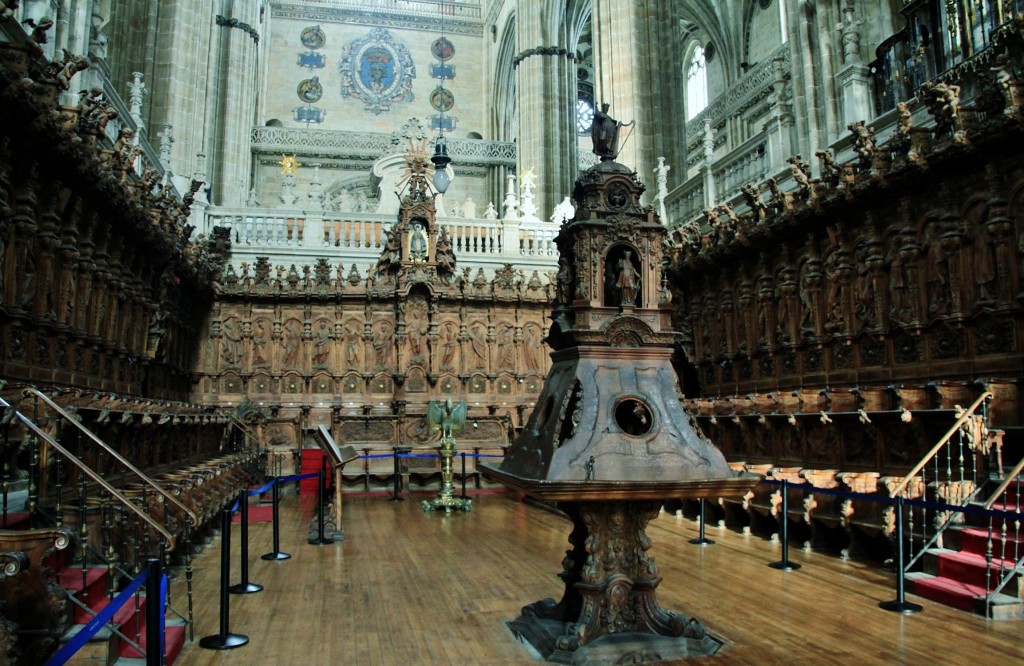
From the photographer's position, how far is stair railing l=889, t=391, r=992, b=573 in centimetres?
569

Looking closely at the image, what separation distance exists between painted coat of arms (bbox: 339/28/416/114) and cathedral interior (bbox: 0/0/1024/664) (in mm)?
13678

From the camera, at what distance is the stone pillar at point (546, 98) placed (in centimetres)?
2459

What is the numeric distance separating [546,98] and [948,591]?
23267mm

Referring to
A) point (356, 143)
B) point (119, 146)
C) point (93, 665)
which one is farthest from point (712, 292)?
point (356, 143)

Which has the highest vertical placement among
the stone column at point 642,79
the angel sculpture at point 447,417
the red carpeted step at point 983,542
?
the stone column at point 642,79

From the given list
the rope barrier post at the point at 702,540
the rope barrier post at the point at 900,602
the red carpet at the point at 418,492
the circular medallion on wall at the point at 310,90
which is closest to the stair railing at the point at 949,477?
the rope barrier post at the point at 900,602

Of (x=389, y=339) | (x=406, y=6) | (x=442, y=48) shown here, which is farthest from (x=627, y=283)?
(x=406, y=6)

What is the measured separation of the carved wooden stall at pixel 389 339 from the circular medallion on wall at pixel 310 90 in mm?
22098

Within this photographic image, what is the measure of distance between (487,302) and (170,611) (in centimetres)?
1074

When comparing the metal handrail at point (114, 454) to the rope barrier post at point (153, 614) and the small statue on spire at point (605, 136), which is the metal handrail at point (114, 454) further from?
the small statue on spire at point (605, 136)

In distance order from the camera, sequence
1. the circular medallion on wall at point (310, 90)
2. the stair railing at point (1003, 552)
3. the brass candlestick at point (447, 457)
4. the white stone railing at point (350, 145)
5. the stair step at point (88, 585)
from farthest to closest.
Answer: the circular medallion on wall at point (310, 90)
the white stone railing at point (350, 145)
the brass candlestick at point (447, 457)
the stair railing at point (1003, 552)
the stair step at point (88, 585)

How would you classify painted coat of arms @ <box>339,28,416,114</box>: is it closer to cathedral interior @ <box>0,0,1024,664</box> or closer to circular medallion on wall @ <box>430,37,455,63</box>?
circular medallion on wall @ <box>430,37,455,63</box>

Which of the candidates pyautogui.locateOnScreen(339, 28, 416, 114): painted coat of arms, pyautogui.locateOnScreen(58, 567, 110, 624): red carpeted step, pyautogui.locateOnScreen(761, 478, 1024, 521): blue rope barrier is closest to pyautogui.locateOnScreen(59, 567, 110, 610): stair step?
pyautogui.locateOnScreen(58, 567, 110, 624): red carpeted step

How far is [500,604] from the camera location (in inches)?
197
